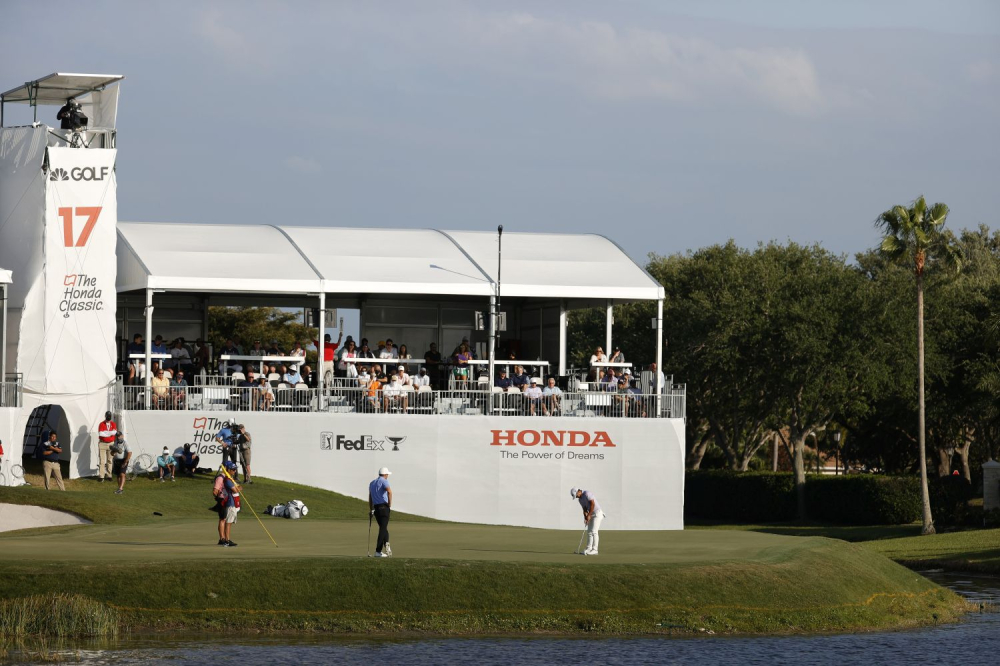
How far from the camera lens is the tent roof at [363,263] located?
43.0 metres

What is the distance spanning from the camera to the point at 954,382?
5900cm

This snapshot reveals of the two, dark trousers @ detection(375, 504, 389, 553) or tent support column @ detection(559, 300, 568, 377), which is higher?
tent support column @ detection(559, 300, 568, 377)

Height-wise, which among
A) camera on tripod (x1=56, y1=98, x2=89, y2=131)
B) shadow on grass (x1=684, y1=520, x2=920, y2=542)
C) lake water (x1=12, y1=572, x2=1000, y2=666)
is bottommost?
shadow on grass (x1=684, y1=520, x2=920, y2=542)

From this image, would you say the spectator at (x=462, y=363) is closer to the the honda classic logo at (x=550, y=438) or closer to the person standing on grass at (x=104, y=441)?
the the honda classic logo at (x=550, y=438)

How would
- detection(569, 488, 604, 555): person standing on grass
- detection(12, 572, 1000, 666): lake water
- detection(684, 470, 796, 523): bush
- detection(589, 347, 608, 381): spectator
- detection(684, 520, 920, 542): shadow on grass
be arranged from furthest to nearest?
detection(684, 470, 796, 523): bush, detection(684, 520, 920, 542): shadow on grass, detection(589, 347, 608, 381): spectator, detection(569, 488, 604, 555): person standing on grass, detection(12, 572, 1000, 666): lake water

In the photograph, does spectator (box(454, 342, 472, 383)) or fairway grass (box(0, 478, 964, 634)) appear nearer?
fairway grass (box(0, 478, 964, 634))

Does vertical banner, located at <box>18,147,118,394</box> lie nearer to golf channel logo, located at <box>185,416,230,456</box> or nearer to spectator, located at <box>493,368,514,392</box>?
golf channel logo, located at <box>185,416,230,456</box>

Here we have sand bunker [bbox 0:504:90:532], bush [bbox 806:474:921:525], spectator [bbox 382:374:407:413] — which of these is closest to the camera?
sand bunker [bbox 0:504:90:532]

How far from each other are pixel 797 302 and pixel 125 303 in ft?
85.6

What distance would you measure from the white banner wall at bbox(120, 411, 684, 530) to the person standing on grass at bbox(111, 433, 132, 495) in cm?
252

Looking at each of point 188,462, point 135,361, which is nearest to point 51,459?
point 188,462

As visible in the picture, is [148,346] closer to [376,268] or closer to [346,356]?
[346,356]

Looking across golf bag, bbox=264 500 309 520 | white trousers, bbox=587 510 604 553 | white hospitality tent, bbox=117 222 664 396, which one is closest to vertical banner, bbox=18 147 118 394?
white hospitality tent, bbox=117 222 664 396

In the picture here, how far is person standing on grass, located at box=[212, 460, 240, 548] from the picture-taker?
26856 millimetres
